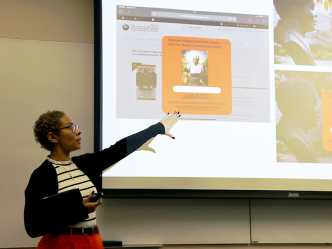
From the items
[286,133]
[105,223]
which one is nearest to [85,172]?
[105,223]

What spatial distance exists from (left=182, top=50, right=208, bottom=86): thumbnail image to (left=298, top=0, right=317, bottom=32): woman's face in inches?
29.9

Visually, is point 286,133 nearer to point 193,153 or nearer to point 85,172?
point 193,153

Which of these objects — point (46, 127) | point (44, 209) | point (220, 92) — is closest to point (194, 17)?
point (220, 92)

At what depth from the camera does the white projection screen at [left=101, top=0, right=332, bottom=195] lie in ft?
6.30

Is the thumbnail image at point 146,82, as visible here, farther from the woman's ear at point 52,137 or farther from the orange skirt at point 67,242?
the orange skirt at point 67,242

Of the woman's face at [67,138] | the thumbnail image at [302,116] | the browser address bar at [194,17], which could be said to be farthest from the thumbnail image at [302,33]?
the woman's face at [67,138]

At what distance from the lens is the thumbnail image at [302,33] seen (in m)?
2.12

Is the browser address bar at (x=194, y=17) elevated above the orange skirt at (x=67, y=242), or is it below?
above

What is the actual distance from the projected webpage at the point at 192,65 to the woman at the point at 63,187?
573 mm

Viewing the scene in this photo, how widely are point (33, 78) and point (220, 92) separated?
1.25 meters

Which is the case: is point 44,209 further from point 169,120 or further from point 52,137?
point 169,120

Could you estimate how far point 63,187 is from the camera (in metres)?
1.26

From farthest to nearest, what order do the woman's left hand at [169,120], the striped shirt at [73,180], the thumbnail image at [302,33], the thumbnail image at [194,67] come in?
the thumbnail image at [302,33]
the thumbnail image at [194,67]
the woman's left hand at [169,120]
the striped shirt at [73,180]

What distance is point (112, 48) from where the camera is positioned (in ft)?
6.41
